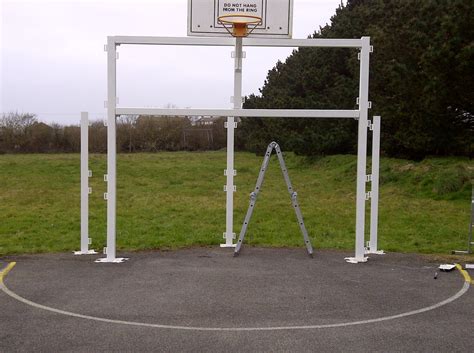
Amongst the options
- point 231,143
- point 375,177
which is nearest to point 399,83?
point 375,177

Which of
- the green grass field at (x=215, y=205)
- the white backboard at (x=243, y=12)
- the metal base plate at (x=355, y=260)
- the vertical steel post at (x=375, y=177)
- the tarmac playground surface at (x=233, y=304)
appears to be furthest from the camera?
the green grass field at (x=215, y=205)

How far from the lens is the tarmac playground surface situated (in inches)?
226

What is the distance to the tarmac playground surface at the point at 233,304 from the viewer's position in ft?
18.8

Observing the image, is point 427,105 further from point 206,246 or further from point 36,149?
point 36,149

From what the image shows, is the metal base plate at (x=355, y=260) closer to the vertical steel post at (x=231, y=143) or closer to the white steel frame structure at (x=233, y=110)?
the white steel frame structure at (x=233, y=110)

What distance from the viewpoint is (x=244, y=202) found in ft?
65.4

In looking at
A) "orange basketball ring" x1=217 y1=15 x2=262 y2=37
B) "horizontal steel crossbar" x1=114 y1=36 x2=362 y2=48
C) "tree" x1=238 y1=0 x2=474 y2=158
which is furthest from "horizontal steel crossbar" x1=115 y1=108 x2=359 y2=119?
"tree" x1=238 y1=0 x2=474 y2=158

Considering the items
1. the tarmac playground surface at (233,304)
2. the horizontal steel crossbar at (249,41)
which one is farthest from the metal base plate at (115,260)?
the horizontal steel crossbar at (249,41)

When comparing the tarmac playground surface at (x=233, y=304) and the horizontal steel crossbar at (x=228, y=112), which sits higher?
the horizontal steel crossbar at (x=228, y=112)

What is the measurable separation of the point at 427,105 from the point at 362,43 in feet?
32.2

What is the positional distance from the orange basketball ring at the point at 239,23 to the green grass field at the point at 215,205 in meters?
3.97

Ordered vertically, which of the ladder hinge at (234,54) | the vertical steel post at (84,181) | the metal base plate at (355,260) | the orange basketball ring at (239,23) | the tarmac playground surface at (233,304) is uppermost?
the orange basketball ring at (239,23)

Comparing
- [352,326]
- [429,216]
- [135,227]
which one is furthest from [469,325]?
[429,216]

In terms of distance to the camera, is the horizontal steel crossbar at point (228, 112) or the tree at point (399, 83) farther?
the tree at point (399, 83)
